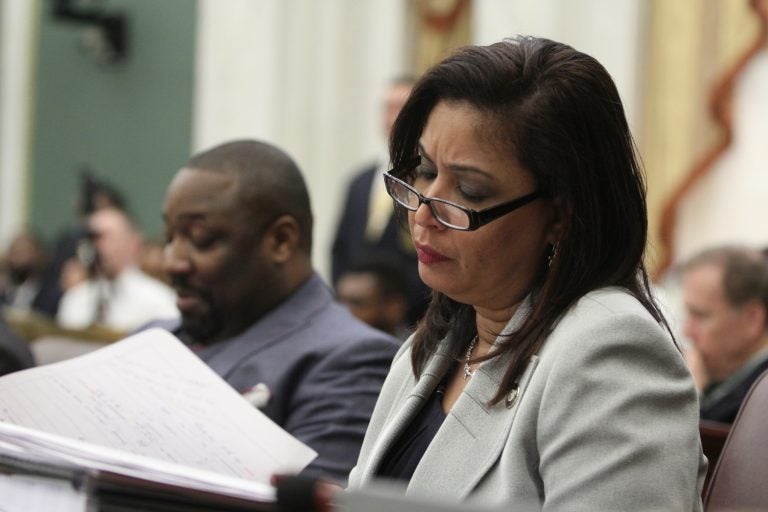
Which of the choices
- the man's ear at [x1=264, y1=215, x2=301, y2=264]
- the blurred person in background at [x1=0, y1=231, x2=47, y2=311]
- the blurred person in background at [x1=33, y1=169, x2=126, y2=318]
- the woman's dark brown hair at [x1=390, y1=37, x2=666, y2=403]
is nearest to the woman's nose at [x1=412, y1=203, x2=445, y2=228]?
the woman's dark brown hair at [x1=390, y1=37, x2=666, y2=403]

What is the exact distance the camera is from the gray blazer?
161 cm

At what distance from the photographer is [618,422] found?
1624mm

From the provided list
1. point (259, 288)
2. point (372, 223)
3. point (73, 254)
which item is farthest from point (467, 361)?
point (73, 254)

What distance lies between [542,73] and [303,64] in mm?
5402

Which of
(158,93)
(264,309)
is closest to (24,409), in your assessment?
(264,309)

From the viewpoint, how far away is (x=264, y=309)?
2.87 meters

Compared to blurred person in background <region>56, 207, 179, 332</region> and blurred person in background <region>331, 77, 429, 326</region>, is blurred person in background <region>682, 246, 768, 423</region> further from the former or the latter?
blurred person in background <region>56, 207, 179, 332</region>

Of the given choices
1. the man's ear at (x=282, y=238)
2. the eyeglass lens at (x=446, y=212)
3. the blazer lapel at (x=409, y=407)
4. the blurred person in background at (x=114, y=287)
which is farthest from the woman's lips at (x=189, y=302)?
the blurred person in background at (x=114, y=287)

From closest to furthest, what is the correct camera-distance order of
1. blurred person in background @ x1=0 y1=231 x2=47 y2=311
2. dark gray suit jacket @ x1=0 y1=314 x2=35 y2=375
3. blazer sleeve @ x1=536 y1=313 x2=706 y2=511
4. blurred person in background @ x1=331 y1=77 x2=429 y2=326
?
blazer sleeve @ x1=536 y1=313 x2=706 y2=511 → dark gray suit jacket @ x1=0 y1=314 x2=35 y2=375 → blurred person in background @ x1=331 y1=77 x2=429 y2=326 → blurred person in background @ x1=0 y1=231 x2=47 y2=311

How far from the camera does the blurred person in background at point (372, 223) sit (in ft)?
17.7

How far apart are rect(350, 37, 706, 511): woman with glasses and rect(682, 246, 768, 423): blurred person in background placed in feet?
6.72

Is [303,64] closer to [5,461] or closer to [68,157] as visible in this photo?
[68,157]

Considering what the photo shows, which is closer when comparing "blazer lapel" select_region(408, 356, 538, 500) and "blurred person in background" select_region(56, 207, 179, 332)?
"blazer lapel" select_region(408, 356, 538, 500)

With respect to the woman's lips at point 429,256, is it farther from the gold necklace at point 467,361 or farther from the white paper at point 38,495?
the white paper at point 38,495
